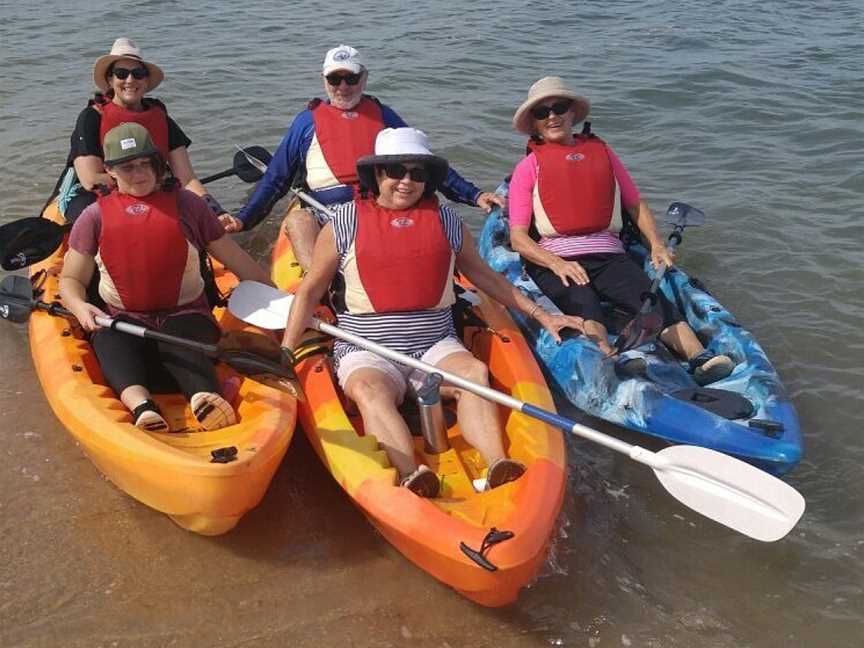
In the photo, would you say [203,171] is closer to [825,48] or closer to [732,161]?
[732,161]

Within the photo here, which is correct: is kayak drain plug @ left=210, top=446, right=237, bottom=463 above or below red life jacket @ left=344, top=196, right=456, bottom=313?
below

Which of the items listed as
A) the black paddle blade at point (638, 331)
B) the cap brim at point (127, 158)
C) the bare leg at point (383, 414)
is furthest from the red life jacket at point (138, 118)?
the black paddle blade at point (638, 331)

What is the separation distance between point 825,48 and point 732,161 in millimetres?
4734

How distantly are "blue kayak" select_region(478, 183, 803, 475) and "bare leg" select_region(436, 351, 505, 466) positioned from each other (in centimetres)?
72

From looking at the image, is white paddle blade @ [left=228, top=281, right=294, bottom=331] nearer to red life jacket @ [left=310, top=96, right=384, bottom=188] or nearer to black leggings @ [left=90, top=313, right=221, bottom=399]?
black leggings @ [left=90, top=313, right=221, bottom=399]

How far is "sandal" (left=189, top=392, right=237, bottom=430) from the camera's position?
345cm

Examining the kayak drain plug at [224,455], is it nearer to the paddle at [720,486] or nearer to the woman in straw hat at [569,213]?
the paddle at [720,486]

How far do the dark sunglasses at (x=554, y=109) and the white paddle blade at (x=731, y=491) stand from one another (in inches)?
91.6

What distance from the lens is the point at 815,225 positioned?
21.5 feet

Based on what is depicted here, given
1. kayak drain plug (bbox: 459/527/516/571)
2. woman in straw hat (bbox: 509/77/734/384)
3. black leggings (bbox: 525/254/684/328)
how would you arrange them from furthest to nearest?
woman in straw hat (bbox: 509/77/734/384), black leggings (bbox: 525/254/684/328), kayak drain plug (bbox: 459/527/516/571)

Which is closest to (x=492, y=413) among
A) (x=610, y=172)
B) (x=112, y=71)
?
(x=610, y=172)

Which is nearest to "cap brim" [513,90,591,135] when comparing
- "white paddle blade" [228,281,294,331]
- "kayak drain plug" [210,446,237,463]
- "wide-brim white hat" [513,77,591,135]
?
"wide-brim white hat" [513,77,591,135]

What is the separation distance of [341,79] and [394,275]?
1.97 metres

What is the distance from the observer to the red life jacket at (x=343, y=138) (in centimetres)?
524
